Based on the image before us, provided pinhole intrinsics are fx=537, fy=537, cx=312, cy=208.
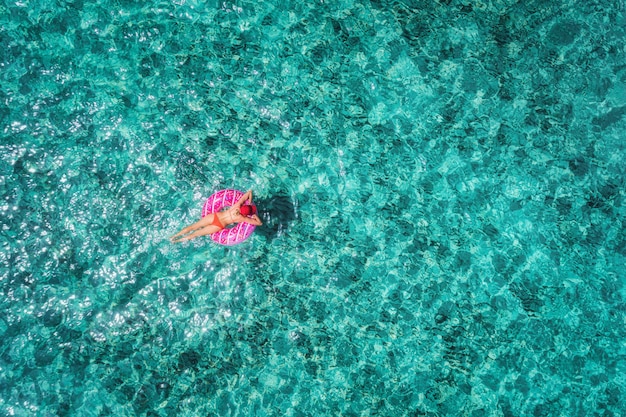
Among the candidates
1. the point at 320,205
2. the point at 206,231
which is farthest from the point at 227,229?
the point at 320,205

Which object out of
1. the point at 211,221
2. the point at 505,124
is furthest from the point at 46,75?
the point at 505,124

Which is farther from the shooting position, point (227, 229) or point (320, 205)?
point (320, 205)

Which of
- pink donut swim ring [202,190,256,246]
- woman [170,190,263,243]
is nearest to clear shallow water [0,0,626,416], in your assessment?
pink donut swim ring [202,190,256,246]

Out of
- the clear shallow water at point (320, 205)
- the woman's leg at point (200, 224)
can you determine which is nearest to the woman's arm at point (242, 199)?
the woman's leg at point (200, 224)

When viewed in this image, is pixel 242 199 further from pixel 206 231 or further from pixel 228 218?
pixel 206 231

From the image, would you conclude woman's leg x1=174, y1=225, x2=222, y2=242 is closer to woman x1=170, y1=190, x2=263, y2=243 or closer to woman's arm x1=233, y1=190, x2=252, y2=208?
woman x1=170, y1=190, x2=263, y2=243

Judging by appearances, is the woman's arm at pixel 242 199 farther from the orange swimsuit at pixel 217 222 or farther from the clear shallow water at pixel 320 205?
the clear shallow water at pixel 320 205
